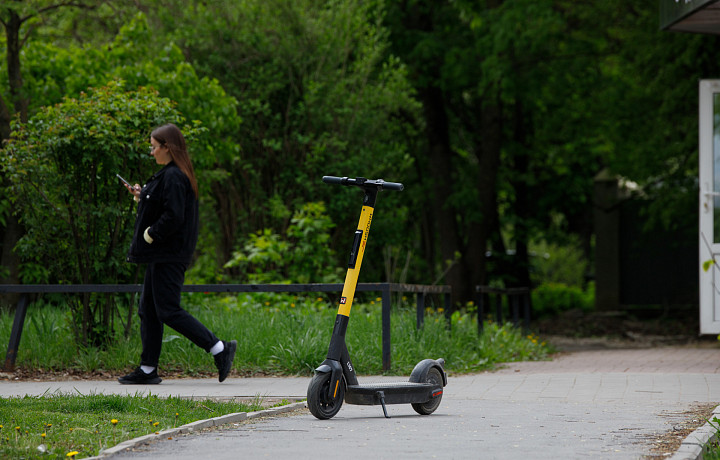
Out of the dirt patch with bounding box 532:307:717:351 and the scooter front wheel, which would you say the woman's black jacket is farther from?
the dirt patch with bounding box 532:307:717:351

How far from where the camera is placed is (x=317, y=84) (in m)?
13.5

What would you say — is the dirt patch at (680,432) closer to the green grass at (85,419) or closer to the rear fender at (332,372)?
the rear fender at (332,372)

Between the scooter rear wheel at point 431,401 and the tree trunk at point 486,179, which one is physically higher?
the tree trunk at point 486,179

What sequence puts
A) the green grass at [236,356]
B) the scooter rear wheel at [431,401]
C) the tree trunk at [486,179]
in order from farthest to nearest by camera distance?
1. the tree trunk at [486,179]
2. the scooter rear wheel at [431,401]
3. the green grass at [236,356]

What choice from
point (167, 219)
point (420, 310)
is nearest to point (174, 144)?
point (167, 219)

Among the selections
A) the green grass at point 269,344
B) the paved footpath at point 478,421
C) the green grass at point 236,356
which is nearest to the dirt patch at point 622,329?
the green grass at point 236,356

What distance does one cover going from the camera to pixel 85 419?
5246 millimetres

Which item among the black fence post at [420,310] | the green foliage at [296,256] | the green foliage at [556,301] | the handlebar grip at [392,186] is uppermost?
the handlebar grip at [392,186]

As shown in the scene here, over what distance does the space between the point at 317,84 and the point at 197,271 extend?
122 inches

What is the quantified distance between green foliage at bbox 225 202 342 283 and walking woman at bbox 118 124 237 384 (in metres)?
4.57

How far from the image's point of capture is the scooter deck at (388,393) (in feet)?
18.7

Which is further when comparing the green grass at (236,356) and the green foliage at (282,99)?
the green foliage at (282,99)

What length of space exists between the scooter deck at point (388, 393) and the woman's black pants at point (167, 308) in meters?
1.98

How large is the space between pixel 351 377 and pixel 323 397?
0.23 metres
